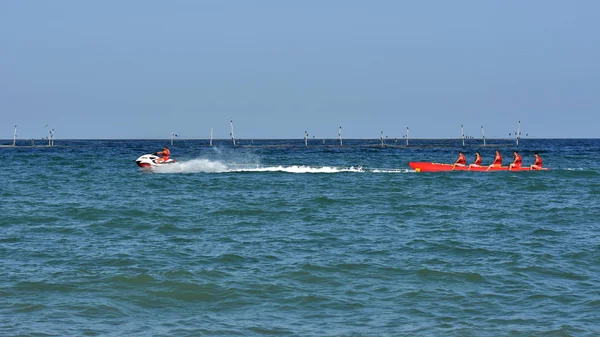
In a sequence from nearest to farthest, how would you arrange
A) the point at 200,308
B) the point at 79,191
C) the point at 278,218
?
the point at 200,308 → the point at 278,218 → the point at 79,191

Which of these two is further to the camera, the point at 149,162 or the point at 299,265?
the point at 149,162

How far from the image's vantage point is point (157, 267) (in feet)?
56.0

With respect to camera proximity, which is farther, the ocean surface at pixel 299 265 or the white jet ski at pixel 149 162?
the white jet ski at pixel 149 162

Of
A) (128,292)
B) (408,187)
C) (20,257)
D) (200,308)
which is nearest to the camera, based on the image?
(200,308)

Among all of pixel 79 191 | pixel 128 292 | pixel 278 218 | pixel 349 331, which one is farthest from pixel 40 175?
pixel 349 331

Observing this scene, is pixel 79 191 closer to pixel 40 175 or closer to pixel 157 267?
pixel 40 175

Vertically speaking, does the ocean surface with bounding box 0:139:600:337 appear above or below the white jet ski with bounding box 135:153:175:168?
below

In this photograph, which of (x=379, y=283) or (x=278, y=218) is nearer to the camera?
(x=379, y=283)

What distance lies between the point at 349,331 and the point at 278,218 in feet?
48.1

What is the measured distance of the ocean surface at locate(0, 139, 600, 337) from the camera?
12.8 metres

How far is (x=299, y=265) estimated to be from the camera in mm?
17297

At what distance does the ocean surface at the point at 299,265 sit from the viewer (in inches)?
504

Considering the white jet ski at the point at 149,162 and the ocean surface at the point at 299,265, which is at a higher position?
the white jet ski at the point at 149,162

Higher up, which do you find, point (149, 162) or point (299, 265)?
point (149, 162)
